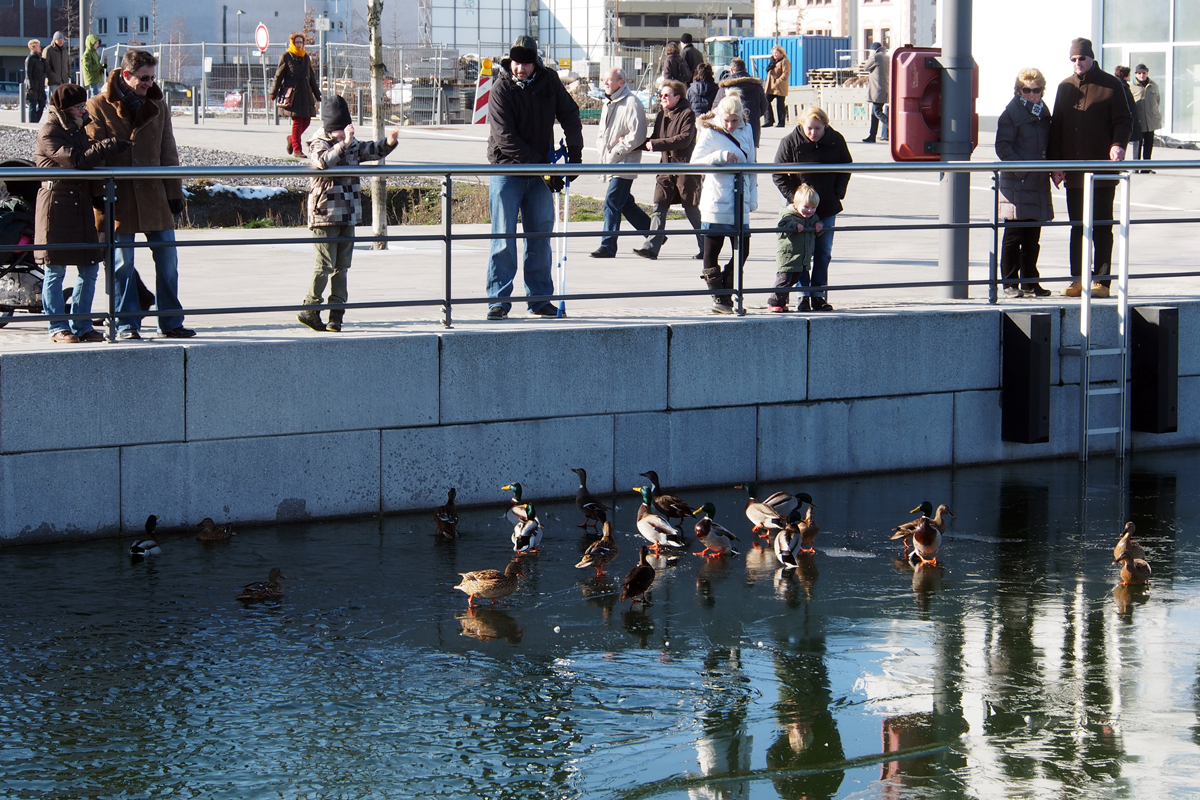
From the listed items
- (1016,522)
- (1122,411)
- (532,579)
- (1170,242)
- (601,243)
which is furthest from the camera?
(1170,242)

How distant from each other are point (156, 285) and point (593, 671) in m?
4.01

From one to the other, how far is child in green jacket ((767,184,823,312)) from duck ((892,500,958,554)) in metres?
2.00

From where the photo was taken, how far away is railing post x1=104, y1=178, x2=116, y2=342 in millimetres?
8422

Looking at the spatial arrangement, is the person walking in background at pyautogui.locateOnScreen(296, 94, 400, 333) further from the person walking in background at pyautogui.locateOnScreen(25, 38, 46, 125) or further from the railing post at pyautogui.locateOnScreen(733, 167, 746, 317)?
the person walking in background at pyautogui.locateOnScreen(25, 38, 46, 125)

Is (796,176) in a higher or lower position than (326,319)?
higher

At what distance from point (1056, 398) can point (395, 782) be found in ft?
23.0

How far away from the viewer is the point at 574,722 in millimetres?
5711

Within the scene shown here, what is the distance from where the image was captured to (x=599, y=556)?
8047 mm

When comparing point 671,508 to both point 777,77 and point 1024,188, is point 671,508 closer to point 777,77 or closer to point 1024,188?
point 1024,188

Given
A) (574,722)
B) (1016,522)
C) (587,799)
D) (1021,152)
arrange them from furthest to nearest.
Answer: (1021,152) < (1016,522) < (574,722) < (587,799)

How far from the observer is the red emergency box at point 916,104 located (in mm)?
11273

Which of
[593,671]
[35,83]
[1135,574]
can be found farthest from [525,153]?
[35,83]

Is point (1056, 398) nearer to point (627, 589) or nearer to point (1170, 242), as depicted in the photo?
point (627, 589)

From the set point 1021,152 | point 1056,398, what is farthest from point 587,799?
point 1021,152
